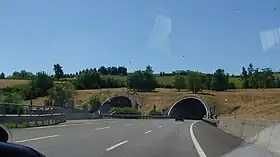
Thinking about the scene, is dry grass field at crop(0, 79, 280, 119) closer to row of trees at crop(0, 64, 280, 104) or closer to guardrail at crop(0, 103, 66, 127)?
row of trees at crop(0, 64, 280, 104)

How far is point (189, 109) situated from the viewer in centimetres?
13675

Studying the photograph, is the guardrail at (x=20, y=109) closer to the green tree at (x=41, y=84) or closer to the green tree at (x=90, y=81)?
the green tree at (x=41, y=84)

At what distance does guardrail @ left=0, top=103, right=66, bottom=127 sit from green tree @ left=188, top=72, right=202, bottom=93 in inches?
5066

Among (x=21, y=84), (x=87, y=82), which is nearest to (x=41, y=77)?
(x=21, y=84)

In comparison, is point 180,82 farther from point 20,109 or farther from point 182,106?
point 20,109

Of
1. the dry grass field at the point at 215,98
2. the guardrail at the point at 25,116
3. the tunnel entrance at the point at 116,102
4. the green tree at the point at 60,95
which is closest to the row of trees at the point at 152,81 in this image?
the dry grass field at the point at 215,98

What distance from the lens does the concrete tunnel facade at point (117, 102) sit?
132 m

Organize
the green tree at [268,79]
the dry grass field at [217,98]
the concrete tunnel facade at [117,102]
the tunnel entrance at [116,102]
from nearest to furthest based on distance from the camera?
1. the dry grass field at [217,98]
2. the concrete tunnel facade at [117,102]
3. the tunnel entrance at [116,102]
4. the green tree at [268,79]

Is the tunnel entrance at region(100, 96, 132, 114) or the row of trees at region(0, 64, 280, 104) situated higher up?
the row of trees at region(0, 64, 280, 104)

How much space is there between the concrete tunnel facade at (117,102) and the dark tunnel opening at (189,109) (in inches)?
518

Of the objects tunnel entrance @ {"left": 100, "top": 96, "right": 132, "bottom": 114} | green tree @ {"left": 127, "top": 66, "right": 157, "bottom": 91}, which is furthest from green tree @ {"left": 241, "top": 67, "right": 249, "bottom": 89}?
tunnel entrance @ {"left": 100, "top": 96, "right": 132, "bottom": 114}

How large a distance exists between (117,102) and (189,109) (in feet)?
70.5

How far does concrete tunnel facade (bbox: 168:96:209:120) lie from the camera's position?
124231 mm

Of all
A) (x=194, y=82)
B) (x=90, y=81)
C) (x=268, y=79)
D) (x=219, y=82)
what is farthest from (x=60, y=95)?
(x=268, y=79)
